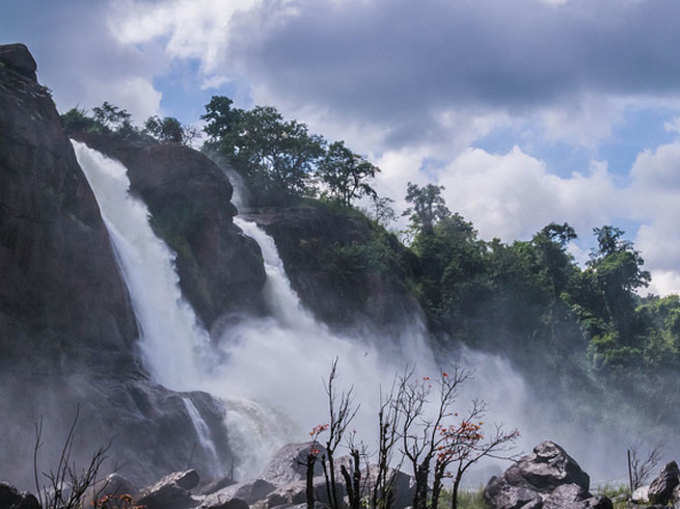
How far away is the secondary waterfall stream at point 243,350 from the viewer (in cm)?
2553

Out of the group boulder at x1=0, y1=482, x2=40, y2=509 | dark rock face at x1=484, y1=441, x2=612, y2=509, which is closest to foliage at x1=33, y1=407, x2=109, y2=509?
boulder at x1=0, y1=482, x2=40, y2=509

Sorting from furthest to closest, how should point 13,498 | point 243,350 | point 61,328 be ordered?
point 243,350, point 61,328, point 13,498

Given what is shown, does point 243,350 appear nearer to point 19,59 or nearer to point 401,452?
point 19,59

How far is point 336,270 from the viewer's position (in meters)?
44.1

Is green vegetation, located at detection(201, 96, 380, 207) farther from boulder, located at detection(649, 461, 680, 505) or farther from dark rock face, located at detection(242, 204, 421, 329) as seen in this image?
boulder, located at detection(649, 461, 680, 505)

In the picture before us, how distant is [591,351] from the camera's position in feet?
172

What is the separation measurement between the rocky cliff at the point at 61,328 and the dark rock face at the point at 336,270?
59.7ft

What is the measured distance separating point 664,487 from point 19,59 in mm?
27683

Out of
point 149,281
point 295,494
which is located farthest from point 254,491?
point 149,281

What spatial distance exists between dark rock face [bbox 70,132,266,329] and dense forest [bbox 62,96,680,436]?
9113 mm

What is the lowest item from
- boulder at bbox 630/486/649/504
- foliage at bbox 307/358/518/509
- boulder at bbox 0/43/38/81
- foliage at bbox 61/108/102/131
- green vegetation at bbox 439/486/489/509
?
boulder at bbox 630/486/649/504

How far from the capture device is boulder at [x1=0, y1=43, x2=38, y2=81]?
25203 millimetres

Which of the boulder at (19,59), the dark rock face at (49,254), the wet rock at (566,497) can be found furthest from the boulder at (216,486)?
the boulder at (19,59)

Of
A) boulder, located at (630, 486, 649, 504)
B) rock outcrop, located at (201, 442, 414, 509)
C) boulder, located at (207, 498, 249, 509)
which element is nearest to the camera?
boulder, located at (207, 498, 249, 509)
